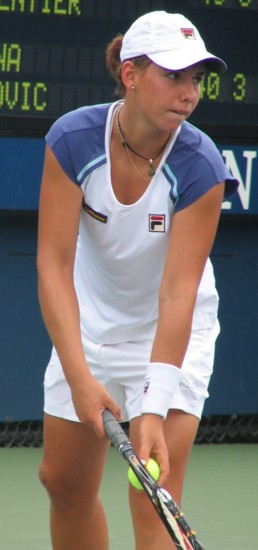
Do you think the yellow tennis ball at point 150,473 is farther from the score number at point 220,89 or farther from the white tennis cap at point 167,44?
the score number at point 220,89

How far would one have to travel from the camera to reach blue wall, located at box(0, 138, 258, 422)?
5641 millimetres

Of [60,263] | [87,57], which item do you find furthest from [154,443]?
[87,57]

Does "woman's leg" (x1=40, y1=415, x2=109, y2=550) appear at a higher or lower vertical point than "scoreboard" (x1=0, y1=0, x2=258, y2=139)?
lower

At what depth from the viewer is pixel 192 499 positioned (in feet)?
17.3

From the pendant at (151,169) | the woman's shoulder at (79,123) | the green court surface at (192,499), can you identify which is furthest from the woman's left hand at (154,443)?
the green court surface at (192,499)

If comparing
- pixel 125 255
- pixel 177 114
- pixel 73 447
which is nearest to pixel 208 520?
pixel 73 447

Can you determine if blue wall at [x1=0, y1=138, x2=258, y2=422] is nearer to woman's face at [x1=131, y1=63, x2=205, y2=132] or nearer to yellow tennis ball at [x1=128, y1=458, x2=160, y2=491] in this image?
woman's face at [x1=131, y1=63, x2=205, y2=132]

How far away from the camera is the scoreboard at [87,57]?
5.55 m

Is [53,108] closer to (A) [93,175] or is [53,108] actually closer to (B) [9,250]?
(B) [9,250]

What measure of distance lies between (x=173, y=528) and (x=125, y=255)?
0.88 m

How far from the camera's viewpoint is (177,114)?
3225mm

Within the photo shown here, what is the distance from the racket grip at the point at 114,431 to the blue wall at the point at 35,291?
255cm

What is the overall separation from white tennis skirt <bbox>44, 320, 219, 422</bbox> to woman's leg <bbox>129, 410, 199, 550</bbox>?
0.04 m

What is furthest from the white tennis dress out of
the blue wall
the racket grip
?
the blue wall
